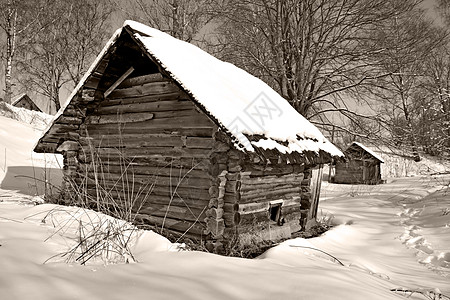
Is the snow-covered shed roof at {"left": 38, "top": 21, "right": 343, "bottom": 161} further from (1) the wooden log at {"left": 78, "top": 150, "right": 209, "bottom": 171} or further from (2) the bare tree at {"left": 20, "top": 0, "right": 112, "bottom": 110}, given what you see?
(2) the bare tree at {"left": 20, "top": 0, "right": 112, "bottom": 110}

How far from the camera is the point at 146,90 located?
254 inches

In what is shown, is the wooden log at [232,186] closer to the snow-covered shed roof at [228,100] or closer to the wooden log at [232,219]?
the wooden log at [232,219]

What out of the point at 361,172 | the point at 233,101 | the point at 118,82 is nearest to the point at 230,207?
the point at 233,101

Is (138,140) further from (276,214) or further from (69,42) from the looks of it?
(69,42)

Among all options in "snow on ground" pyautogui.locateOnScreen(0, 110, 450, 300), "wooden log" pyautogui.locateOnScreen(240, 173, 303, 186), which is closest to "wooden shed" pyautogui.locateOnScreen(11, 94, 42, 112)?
"wooden log" pyautogui.locateOnScreen(240, 173, 303, 186)

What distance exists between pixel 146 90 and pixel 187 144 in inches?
60.7

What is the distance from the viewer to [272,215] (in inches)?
287

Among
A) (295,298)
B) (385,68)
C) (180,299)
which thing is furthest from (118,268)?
(385,68)

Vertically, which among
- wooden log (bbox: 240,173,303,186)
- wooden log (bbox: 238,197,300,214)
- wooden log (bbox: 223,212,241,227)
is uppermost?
wooden log (bbox: 240,173,303,186)

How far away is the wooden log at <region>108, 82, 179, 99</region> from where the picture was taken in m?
6.12

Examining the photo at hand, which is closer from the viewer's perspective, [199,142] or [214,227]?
[214,227]

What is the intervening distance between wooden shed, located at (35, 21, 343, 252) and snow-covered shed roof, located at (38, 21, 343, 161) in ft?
0.08

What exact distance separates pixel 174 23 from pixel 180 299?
1607 centimetres

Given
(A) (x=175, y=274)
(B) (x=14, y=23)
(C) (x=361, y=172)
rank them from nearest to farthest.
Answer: (A) (x=175, y=274) → (B) (x=14, y=23) → (C) (x=361, y=172)
